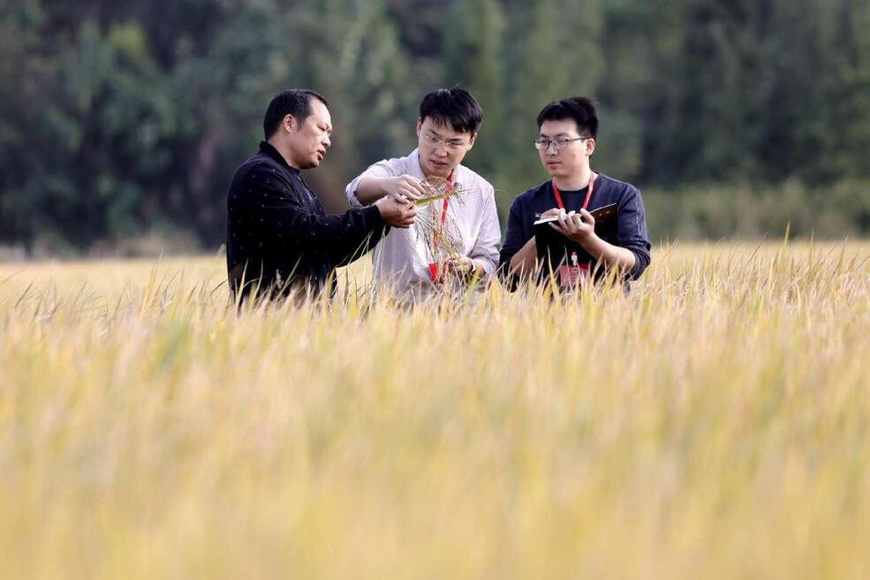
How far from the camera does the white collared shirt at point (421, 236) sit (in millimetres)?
5137

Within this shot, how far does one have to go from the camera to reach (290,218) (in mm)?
4812

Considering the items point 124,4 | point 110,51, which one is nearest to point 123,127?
point 110,51

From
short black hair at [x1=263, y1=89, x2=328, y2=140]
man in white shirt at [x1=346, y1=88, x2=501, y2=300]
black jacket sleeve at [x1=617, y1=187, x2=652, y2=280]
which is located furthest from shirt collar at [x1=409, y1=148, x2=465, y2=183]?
black jacket sleeve at [x1=617, y1=187, x2=652, y2=280]

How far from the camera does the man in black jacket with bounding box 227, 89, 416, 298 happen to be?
474 cm

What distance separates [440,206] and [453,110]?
0.36 m

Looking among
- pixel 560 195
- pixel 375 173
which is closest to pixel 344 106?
pixel 560 195

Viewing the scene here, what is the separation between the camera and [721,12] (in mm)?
36094

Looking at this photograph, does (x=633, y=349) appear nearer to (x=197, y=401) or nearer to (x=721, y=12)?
(x=197, y=401)

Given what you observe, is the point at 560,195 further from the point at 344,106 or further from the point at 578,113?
the point at 344,106

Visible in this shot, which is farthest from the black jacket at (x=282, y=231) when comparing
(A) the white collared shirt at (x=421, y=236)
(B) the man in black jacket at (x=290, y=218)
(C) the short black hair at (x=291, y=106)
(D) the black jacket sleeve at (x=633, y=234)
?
(D) the black jacket sleeve at (x=633, y=234)

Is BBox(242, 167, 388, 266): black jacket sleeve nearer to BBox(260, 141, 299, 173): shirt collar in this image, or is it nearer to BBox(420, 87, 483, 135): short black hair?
BBox(260, 141, 299, 173): shirt collar

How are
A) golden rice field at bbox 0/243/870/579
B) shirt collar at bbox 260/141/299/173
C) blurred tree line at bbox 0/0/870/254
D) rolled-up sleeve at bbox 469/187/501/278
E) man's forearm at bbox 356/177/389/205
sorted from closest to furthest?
1. golden rice field at bbox 0/243/870/579
2. man's forearm at bbox 356/177/389/205
3. shirt collar at bbox 260/141/299/173
4. rolled-up sleeve at bbox 469/187/501/278
5. blurred tree line at bbox 0/0/870/254

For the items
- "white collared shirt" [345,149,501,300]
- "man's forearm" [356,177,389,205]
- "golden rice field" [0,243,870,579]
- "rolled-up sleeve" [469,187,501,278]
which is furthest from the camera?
"rolled-up sleeve" [469,187,501,278]

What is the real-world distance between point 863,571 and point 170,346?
71.4 inches
